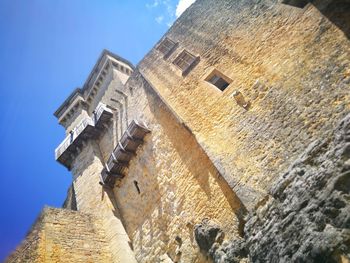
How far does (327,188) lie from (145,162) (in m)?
6.33

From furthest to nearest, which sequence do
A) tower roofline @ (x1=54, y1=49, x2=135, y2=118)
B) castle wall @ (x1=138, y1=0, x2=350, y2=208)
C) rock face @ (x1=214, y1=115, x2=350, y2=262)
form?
tower roofline @ (x1=54, y1=49, x2=135, y2=118) < castle wall @ (x1=138, y1=0, x2=350, y2=208) < rock face @ (x1=214, y1=115, x2=350, y2=262)

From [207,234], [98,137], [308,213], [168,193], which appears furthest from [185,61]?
[308,213]

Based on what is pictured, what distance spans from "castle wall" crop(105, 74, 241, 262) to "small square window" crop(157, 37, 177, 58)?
147 cm

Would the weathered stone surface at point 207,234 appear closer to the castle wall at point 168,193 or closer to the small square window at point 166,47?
the castle wall at point 168,193

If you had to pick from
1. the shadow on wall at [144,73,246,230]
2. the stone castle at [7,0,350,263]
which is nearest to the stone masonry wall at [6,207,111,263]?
the stone castle at [7,0,350,263]

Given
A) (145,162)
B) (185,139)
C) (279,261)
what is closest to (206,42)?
(185,139)

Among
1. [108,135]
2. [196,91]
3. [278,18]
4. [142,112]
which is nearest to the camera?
[278,18]

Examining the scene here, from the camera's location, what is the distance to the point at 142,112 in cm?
1108

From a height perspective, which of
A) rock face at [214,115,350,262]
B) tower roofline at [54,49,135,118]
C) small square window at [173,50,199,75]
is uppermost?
tower roofline at [54,49,135,118]

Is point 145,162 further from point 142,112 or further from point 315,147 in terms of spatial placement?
point 315,147

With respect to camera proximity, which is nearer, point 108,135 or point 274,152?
point 274,152

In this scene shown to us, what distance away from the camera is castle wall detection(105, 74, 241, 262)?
7117 mm

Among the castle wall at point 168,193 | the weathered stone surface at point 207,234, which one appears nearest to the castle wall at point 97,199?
the castle wall at point 168,193

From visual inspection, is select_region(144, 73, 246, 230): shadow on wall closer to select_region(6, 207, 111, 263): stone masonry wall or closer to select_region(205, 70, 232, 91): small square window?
select_region(205, 70, 232, 91): small square window
